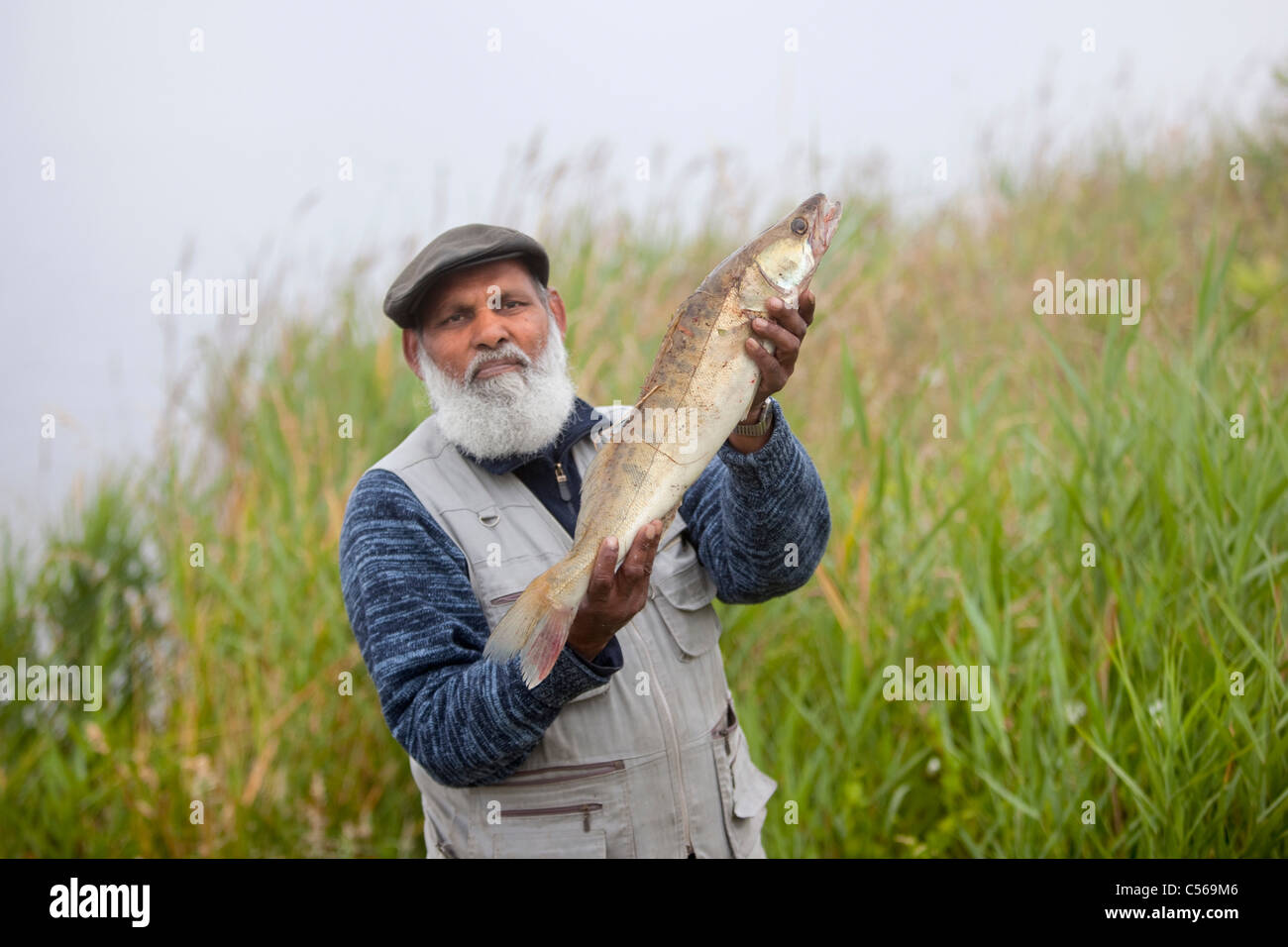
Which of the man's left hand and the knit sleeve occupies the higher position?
the man's left hand

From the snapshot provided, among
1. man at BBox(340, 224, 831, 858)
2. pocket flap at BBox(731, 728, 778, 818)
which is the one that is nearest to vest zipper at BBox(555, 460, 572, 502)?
man at BBox(340, 224, 831, 858)

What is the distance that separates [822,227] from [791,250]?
0.23 ft

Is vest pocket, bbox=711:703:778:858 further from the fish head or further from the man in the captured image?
the fish head

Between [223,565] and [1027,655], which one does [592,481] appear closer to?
[1027,655]

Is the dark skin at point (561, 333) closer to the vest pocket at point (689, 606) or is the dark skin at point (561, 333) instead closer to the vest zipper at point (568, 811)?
the vest pocket at point (689, 606)

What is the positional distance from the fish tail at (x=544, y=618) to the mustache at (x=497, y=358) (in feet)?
1.79

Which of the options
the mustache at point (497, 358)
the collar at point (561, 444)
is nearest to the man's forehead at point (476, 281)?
the mustache at point (497, 358)

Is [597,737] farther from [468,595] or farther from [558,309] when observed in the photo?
[558,309]

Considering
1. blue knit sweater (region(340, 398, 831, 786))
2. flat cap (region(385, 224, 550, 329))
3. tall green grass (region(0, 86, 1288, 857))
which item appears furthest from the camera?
tall green grass (region(0, 86, 1288, 857))

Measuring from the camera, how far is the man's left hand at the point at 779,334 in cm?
165

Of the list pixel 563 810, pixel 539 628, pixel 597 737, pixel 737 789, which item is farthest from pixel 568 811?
pixel 539 628

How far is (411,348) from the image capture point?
7.42ft

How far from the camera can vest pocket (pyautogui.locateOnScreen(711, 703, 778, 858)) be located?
81.9 inches
